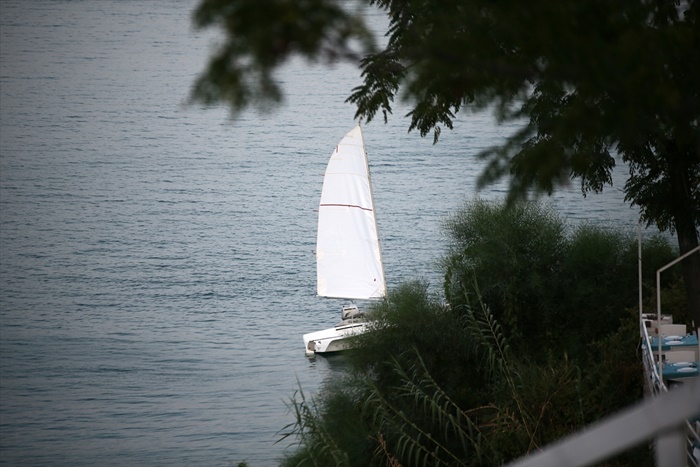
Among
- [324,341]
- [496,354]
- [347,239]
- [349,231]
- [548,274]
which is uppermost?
[349,231]

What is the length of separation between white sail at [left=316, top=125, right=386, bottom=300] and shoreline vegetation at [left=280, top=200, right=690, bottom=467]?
6.47 m

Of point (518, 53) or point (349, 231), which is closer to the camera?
point (518, 53)

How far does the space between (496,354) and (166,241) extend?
112 ft

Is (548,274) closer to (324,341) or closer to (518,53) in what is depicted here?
(324,341)

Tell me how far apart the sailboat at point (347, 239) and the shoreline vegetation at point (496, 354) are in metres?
6.49

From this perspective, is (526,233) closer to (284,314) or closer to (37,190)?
(284,314)

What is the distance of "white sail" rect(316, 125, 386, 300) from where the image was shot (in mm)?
27719

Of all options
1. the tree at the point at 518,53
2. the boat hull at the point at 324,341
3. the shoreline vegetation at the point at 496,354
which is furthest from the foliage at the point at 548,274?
the tree at the point at 518,53

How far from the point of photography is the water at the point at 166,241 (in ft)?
94.2

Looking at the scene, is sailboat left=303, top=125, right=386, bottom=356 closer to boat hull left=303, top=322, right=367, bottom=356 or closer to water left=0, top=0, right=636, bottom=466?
boat hull left=303, top=322, right=367, bottom=356

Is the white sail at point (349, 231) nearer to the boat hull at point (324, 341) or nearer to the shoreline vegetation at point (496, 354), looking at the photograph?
the boat hull at point (324, 341)

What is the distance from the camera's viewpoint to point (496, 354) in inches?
503

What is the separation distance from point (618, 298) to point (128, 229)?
33.8 meters

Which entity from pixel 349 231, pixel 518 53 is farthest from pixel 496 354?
pixel 349 231
